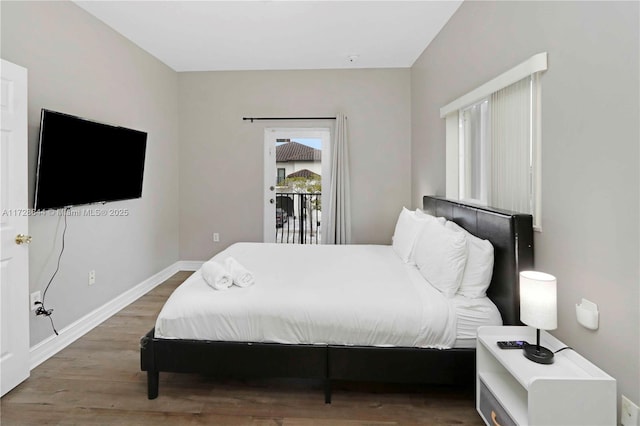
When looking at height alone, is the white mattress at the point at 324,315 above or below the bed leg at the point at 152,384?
above

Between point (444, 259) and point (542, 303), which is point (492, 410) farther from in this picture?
point (444, 259)

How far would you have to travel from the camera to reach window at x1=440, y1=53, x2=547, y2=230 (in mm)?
1939

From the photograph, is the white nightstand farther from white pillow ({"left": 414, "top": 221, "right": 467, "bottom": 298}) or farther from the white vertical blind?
the white vertical blind

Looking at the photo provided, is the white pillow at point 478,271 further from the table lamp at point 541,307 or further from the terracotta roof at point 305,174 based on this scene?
the terracotta roof at point 305,174

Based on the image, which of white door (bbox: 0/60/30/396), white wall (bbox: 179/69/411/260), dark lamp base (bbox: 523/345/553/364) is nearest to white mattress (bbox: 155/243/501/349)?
dark lamp base (bbox: 523/345/553/364)

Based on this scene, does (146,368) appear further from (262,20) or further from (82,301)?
(262,20)

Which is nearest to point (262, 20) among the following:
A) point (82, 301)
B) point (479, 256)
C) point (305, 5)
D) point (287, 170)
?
point (305, 5)

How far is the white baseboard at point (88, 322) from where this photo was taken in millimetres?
2469

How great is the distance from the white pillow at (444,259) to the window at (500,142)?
0.44 meters

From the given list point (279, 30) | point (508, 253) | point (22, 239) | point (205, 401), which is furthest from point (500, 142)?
point (22, 239)

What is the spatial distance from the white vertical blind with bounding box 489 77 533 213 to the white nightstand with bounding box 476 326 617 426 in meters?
0.82

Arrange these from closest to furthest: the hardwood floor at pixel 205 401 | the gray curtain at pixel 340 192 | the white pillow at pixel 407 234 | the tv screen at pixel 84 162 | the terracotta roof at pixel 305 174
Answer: the hardwood floor at pixel 205 401
the tv screen at pixel 84 162
the white pillow at pixel 407 234
the gray curtain at pixel 340 192
the terracotta roof at pixel 305 174

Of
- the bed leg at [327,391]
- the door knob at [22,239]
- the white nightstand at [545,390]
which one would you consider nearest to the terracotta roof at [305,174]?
the door knob at [22,239]

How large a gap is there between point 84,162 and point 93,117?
550 millimetres
